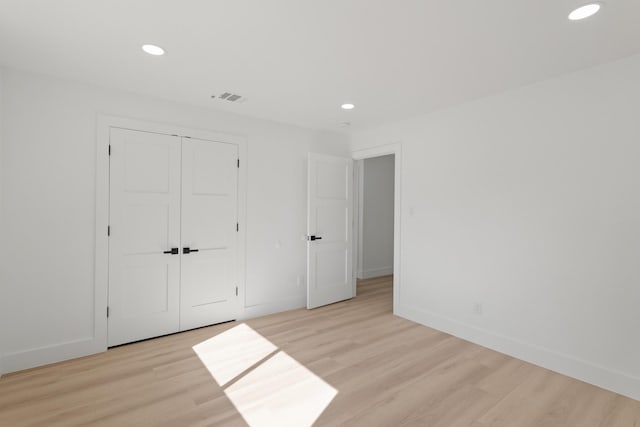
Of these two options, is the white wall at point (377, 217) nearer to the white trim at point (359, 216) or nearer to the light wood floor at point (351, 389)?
the white trim at point (359, 216)

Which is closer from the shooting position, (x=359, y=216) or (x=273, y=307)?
(x=273, y=307)

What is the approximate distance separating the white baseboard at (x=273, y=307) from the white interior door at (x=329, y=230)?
177 mm

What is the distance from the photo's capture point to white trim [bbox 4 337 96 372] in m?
2.68

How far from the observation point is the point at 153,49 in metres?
2.35

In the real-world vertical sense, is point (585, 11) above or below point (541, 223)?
above

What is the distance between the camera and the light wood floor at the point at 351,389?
2.10 m

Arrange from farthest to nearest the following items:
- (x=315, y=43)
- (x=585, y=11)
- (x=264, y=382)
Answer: (x=264, y=382), (x=315, y=43), (x=585, y=11)

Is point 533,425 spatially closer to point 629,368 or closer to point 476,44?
point 629,368

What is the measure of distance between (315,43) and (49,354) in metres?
3.52

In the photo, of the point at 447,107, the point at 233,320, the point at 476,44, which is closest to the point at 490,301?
the point at 447,107

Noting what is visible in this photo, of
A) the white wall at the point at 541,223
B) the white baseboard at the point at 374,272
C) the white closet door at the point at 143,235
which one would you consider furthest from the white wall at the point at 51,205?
the white baseboard at the point at 374,272

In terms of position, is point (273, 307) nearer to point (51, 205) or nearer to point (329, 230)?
point (329, 230)

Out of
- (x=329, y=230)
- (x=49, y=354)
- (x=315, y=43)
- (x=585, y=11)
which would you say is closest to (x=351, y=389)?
(x=329, y=230)

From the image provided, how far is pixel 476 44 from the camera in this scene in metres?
2.24
